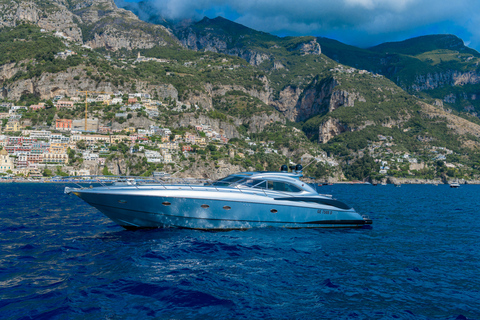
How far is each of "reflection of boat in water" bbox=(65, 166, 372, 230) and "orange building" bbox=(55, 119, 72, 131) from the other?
118m

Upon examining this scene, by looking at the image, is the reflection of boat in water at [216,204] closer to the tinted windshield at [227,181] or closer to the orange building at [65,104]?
the tinted windshield at [227,181]

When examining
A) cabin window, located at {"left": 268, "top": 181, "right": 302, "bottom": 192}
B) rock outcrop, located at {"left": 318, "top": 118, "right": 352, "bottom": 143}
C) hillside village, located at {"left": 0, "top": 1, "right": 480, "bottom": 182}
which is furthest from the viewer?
rock outcrop, located at {"left": 318, "top": 118, "right": 352, "bottom": 143}

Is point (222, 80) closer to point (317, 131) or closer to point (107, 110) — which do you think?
point (317, 131)

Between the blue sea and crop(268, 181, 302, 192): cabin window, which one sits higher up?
crop(268, 181, 302, 192): cabin window

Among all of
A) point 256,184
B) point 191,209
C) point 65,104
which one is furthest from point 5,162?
point 256,184

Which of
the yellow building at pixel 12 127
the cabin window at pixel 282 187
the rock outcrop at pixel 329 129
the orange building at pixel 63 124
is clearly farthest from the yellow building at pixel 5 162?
the rock outcrop at pixel 329 129

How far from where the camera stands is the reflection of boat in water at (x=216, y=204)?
1293cm

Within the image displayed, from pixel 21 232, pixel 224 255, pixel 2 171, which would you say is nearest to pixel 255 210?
pixel 224 255

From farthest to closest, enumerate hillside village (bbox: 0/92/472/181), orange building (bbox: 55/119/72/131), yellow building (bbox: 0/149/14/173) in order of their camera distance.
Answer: orange building (bbox: 55/119/72/131)
hillside village (bbox: 0/92/472/181)
yellow building (bbox: 0/149/14/173)

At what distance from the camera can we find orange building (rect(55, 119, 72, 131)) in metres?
116

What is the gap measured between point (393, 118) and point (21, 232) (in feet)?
650

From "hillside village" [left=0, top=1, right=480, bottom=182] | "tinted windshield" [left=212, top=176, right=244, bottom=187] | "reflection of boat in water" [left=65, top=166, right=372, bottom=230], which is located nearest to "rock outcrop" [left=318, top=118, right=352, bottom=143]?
"hillside village" [left=0, top=1, right=480, bottom=182]

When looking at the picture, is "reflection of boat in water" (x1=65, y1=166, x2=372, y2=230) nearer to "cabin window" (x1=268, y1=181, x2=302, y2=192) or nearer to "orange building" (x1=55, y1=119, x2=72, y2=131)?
"cabin window" (x1=268, y1=181, x2=302, y2=192)

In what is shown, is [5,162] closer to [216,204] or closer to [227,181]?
[227,181]
